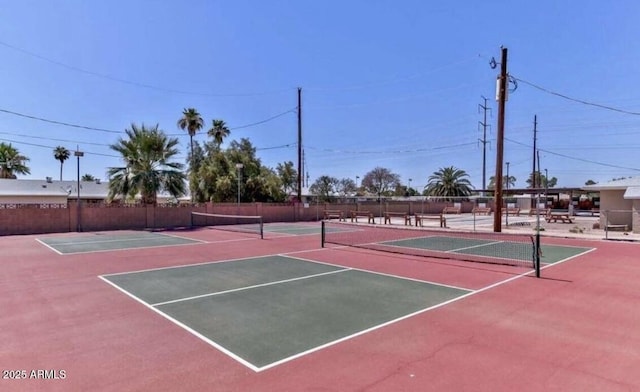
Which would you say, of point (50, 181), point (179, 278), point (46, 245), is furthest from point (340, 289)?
point (50, 181)

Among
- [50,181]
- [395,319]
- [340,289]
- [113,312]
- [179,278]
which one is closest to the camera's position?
[395,319]

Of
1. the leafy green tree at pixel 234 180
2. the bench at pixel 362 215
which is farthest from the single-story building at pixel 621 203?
the leafy green tree at pixel 234 180

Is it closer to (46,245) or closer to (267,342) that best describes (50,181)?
(46,245)

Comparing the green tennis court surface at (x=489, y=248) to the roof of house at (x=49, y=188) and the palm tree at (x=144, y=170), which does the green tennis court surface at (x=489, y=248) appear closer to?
the palm tree at (x=144, y=170)

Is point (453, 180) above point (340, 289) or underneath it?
above

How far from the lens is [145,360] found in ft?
16.4

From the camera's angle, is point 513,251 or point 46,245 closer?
point 513,251

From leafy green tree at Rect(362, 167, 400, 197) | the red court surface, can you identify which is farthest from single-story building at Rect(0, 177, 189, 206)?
leafy green tree at Rect(362, 167, 400, 197)

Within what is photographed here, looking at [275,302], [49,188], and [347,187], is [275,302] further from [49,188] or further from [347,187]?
[347,187]

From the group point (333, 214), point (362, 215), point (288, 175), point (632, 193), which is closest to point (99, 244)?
point (333, 214)

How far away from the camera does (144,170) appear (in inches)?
1092

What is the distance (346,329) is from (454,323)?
175cm

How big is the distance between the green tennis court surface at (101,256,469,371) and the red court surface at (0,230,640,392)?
0.97 ft

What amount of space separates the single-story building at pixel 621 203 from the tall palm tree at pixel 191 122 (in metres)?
36.3
